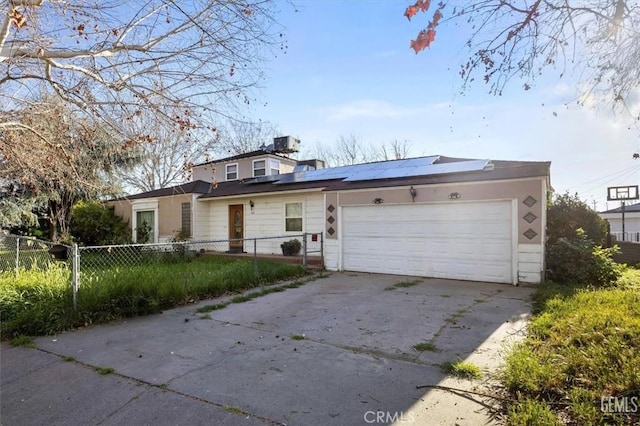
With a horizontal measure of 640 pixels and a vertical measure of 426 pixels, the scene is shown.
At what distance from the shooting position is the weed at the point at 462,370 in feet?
10.9

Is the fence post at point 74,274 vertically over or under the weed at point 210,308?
over

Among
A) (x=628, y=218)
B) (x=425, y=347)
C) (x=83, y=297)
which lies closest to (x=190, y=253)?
(x=83, y=297)

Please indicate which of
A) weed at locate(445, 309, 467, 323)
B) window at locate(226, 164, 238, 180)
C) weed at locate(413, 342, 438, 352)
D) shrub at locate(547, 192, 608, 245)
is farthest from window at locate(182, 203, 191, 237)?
shrub at locate(547, 192, 608, 245)

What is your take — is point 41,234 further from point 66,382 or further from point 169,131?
point 66,382

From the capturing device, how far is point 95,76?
5070mm

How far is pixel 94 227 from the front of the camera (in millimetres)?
16922

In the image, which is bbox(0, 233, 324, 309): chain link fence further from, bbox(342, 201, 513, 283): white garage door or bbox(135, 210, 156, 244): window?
bbox(135, 210, 156, 244): window

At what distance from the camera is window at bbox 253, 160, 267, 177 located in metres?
17.6

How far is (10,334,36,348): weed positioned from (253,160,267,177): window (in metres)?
13.5

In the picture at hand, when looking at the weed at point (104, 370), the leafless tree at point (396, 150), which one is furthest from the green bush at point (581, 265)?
the leafless tree at point (396, 150)

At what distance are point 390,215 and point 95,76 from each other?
724 cm

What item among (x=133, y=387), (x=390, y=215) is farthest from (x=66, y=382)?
(x=390, y=215)

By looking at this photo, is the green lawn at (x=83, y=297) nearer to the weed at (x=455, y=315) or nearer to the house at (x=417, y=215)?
the house at (x=417, y=215)

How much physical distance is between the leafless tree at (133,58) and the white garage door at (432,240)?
561 cm
